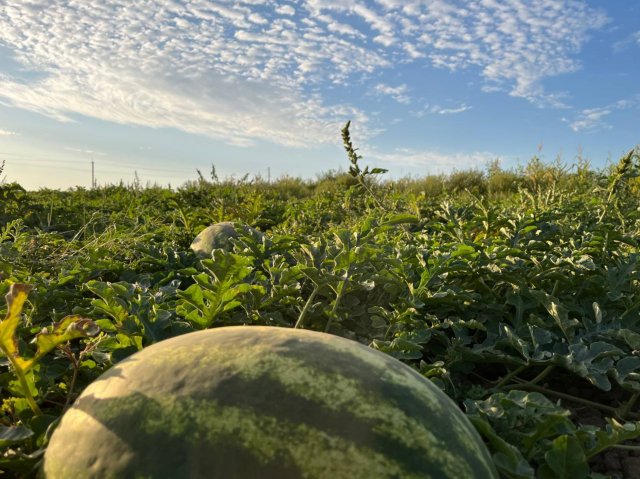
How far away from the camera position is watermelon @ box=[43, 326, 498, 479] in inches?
40.0

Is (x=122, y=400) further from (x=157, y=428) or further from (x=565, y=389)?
(x=565, y=389)

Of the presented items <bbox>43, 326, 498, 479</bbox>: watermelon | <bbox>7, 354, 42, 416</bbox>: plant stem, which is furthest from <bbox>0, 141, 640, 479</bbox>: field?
<bbox>43, 326, 498, 479</bbox>: watermelon

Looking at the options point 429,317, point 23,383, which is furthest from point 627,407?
point 23,383

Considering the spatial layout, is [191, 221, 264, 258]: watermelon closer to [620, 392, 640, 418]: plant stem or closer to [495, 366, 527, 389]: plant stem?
[495, 366, 527, 389]: plant stem

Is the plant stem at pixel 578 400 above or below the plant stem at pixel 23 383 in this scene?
below

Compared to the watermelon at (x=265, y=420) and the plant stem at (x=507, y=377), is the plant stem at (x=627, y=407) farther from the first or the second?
the watermelon at (x=265, y=420)

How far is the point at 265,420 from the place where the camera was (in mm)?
1056

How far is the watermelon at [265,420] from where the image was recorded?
3.34 feet

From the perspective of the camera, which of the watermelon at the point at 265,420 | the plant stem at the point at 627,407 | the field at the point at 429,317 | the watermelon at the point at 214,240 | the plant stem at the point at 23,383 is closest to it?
the watermelon at the point at 265,420

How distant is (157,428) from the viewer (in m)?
1.09

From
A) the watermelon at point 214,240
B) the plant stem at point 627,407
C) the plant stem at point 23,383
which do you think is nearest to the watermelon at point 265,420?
the plant stem at point 23,383

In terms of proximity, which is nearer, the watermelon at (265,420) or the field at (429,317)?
the watermelon at (265,420)

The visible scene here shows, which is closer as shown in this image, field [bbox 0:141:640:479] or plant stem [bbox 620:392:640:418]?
field [bbox 0:141:640:479]

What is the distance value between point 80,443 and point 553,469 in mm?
1134
